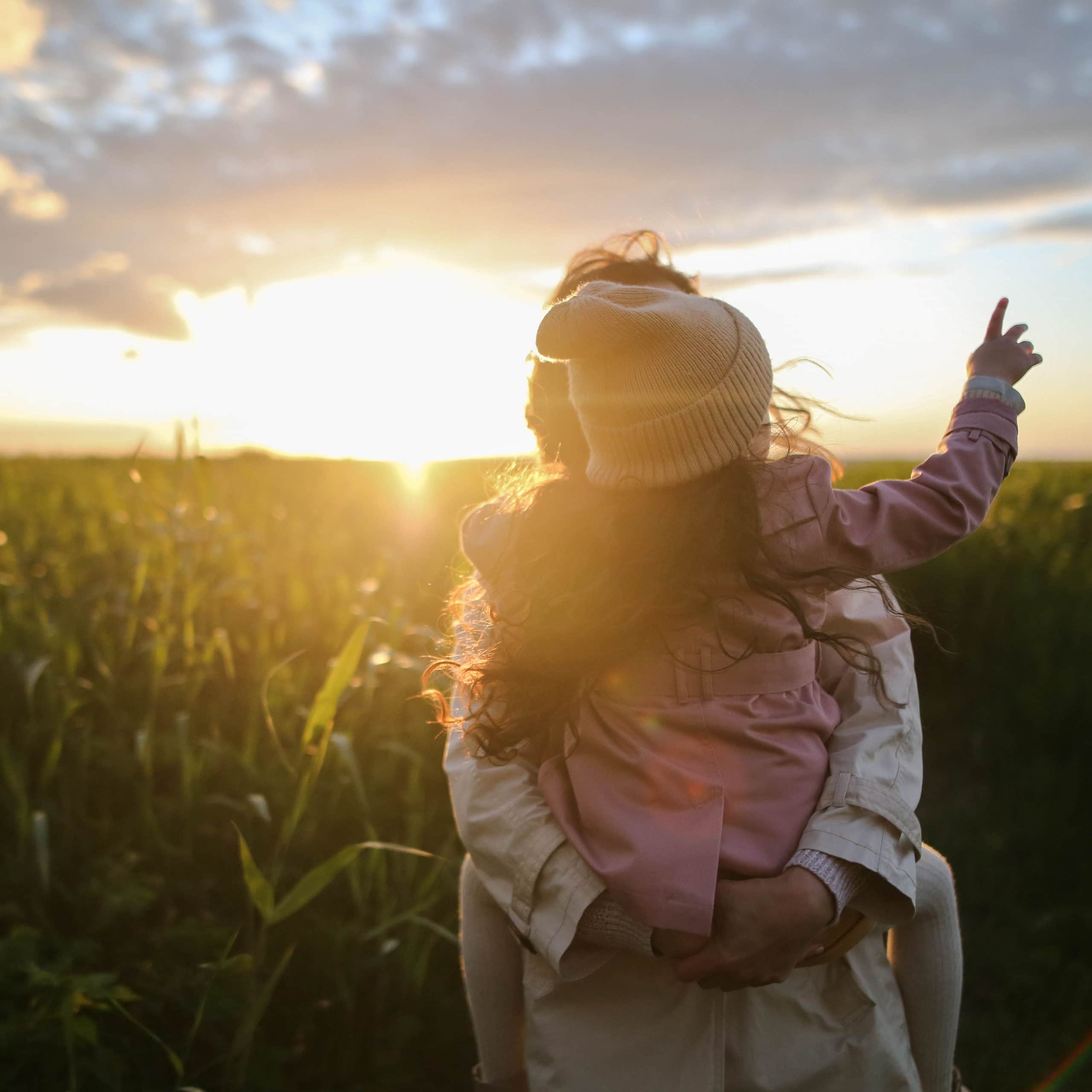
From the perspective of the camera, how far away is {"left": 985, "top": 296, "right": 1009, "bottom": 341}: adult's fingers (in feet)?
5.07

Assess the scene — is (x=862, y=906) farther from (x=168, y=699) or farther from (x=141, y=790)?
(x=168, y=699)

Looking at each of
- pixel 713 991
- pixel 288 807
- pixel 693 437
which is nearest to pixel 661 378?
pixel 693 437

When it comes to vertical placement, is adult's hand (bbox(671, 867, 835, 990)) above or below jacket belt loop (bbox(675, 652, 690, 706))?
below

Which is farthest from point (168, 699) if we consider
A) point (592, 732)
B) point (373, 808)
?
point (592, 732)

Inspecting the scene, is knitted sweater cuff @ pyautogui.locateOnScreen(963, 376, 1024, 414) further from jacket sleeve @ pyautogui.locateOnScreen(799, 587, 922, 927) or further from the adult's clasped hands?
the adult's clasped hands

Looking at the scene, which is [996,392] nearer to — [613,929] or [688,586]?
[688,586]

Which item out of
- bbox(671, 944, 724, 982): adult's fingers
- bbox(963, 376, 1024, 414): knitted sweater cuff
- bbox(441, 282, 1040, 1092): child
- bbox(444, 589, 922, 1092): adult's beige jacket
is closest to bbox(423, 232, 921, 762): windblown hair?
bbox(441, 282, 1040, 1092): child

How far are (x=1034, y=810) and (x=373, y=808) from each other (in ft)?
7.88

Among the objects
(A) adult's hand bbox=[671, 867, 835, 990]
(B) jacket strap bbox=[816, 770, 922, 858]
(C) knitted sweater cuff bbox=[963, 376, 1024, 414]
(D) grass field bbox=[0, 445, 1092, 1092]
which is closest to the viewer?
(A) adult's hand bbox=[671, 867, 835, 990]

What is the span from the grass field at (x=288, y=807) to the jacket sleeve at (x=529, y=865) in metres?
0.31

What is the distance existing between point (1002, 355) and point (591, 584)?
830 mm

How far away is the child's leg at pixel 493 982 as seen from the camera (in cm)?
156

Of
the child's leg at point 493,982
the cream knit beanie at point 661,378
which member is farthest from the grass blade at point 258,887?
the cream knit beanie at point 661,378

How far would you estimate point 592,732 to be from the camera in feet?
4.68
